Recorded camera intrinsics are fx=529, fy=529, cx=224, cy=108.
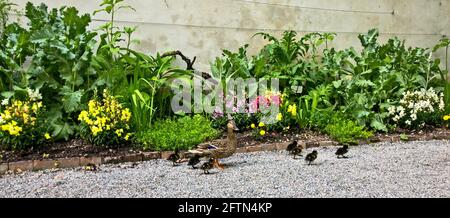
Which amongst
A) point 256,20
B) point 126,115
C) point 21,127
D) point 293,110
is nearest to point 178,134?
point 126,115

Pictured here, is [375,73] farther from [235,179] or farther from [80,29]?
[80,29]

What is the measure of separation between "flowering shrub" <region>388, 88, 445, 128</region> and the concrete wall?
1.75 meters

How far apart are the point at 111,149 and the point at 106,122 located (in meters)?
0.29

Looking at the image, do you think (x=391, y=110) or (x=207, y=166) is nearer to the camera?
(x=207, y=166)

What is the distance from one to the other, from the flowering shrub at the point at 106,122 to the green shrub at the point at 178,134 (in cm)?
22

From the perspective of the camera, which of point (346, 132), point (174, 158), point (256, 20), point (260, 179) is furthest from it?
point (256, 20)

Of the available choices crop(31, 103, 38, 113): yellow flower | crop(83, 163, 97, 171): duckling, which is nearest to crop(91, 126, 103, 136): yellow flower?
crop(83, 163, 97, 171): duckling

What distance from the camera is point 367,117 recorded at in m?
6.73

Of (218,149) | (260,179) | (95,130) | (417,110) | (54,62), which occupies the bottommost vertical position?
(260,179)

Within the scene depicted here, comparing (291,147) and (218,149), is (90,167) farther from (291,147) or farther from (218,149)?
(291,147)

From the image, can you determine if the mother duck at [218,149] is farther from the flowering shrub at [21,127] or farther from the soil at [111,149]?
the flowering shrub at [21,127]

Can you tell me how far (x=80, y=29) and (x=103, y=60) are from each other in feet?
1.40

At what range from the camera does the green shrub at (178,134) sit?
5613 mm

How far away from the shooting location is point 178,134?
580 centimetres
